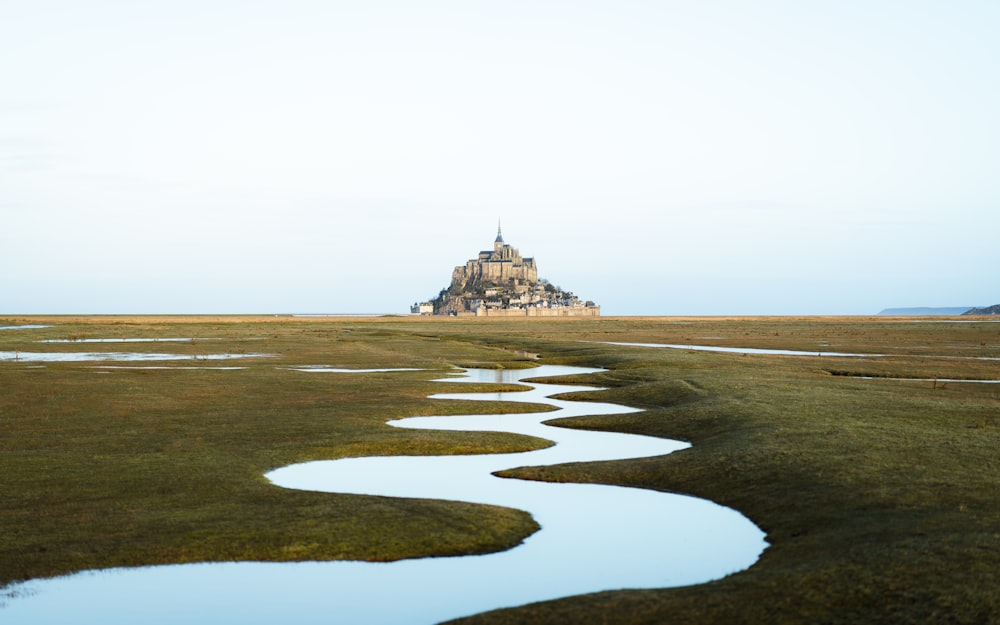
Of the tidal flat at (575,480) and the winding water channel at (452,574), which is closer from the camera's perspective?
the tidal flat at (575,480)

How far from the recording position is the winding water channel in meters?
13.3

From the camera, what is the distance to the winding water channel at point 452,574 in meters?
13.3

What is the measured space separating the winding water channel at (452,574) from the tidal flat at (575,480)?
0.57 meters

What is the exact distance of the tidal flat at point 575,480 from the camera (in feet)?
42.3

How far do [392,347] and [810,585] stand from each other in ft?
233

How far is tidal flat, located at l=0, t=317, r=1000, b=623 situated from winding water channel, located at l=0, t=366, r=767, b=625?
57 cm

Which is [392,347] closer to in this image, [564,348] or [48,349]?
[564,348]

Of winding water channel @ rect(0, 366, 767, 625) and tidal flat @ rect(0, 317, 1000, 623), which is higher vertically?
tidal flat @ rect(0, 317, 1000, 623)

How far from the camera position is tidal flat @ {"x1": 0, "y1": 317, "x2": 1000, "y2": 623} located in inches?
507

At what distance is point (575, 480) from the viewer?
2270 centimetres

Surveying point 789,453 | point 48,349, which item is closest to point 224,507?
point 789,453

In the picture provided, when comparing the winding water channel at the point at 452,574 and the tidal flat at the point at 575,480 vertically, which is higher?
the tidal flat at the point at 575,480

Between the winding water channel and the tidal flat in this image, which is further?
the winding water channel

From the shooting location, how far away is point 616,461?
80.3 ft
